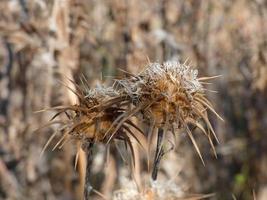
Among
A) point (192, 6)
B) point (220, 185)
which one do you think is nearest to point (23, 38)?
point (192, 6)

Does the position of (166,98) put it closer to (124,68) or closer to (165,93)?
(165,93)

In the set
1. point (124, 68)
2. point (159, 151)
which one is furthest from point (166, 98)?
point (124, 68)

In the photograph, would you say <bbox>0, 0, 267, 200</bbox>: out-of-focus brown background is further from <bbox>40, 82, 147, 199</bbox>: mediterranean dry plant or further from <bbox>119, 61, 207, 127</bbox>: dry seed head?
<bbox>119, 61, 207, 127</bbox>: dry seed head

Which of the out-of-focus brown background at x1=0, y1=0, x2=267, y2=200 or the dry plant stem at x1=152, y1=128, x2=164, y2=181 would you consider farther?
the out-of-focus brown background at x1=0, y1=0, x2=267, y2=200

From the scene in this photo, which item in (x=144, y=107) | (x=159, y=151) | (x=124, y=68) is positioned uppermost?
(x=124, y=68)

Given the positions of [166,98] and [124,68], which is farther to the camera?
[124,68]

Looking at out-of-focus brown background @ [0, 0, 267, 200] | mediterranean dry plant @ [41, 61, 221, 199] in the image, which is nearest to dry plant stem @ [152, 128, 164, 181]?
mediterranean dry plant @ [41, 61, 221, 199]

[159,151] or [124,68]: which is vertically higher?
[124,68]
